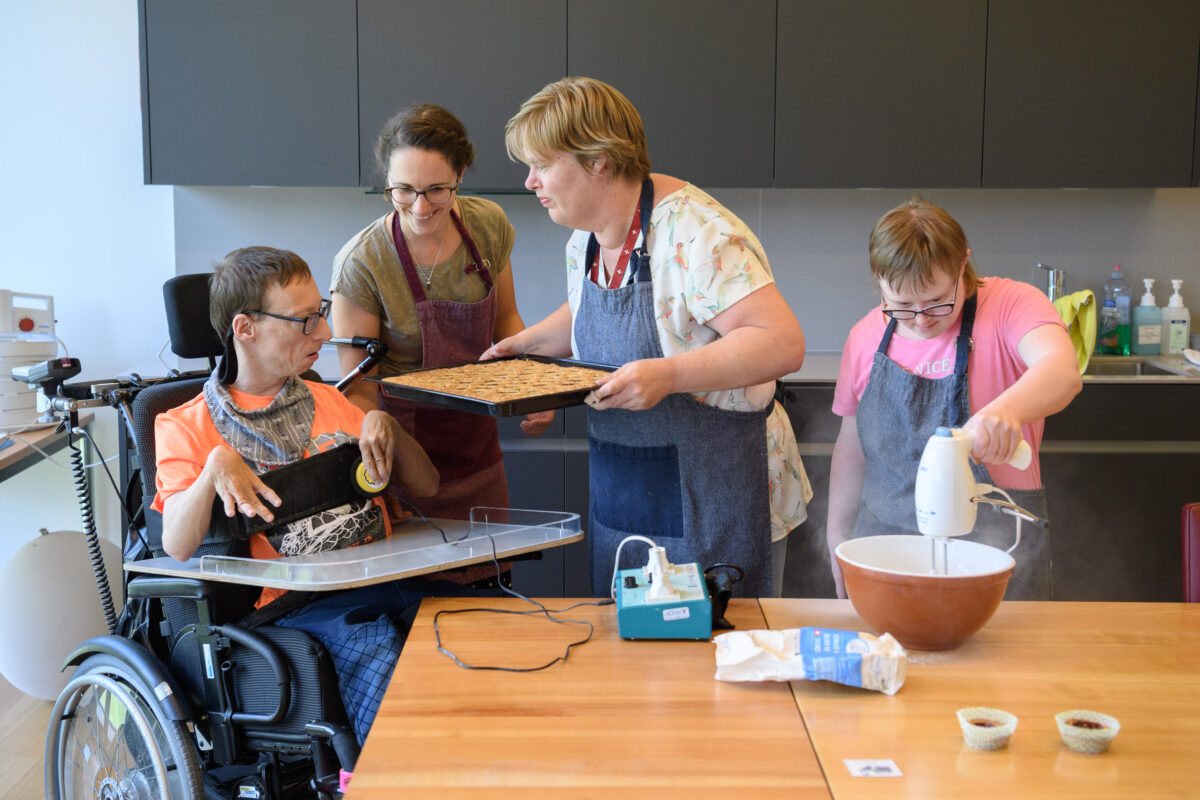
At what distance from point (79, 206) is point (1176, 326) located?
3.93 metres

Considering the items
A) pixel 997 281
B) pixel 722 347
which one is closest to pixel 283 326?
pixel 722 347

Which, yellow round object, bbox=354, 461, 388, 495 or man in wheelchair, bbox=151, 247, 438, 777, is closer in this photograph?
man in wheelchair, bbox=151, 247, 438, 777

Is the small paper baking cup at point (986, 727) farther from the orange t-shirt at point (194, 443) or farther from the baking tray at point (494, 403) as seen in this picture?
the orange t-shirt at point (194, 443)

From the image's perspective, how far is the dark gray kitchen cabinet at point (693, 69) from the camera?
3.40 m

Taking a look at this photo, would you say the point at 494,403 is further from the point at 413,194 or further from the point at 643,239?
the point at 413,194

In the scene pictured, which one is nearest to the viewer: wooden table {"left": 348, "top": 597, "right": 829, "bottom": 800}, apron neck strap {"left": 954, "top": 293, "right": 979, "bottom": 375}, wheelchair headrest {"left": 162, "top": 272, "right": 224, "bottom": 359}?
wooden table {"left": 348, "top": 597, "right": 829, "bottom": 800}

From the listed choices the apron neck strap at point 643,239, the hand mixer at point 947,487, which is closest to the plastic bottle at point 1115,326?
the apron neck strap at point 643,239

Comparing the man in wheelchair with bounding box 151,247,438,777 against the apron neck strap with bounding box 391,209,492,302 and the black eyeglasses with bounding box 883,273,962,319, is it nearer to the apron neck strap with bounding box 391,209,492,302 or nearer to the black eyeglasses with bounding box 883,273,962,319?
the apron neck strap with bounding box 391,209,492,302

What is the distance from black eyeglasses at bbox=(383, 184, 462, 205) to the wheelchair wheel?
987mm

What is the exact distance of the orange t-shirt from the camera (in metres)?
1.80

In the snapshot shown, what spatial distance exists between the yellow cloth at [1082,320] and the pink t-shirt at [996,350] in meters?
1.65

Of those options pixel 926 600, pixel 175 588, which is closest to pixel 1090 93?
pixel 926 600

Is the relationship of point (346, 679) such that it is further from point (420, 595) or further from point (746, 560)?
point (746, 560)

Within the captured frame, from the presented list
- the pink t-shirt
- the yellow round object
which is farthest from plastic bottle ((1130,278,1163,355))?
the yellow round object
